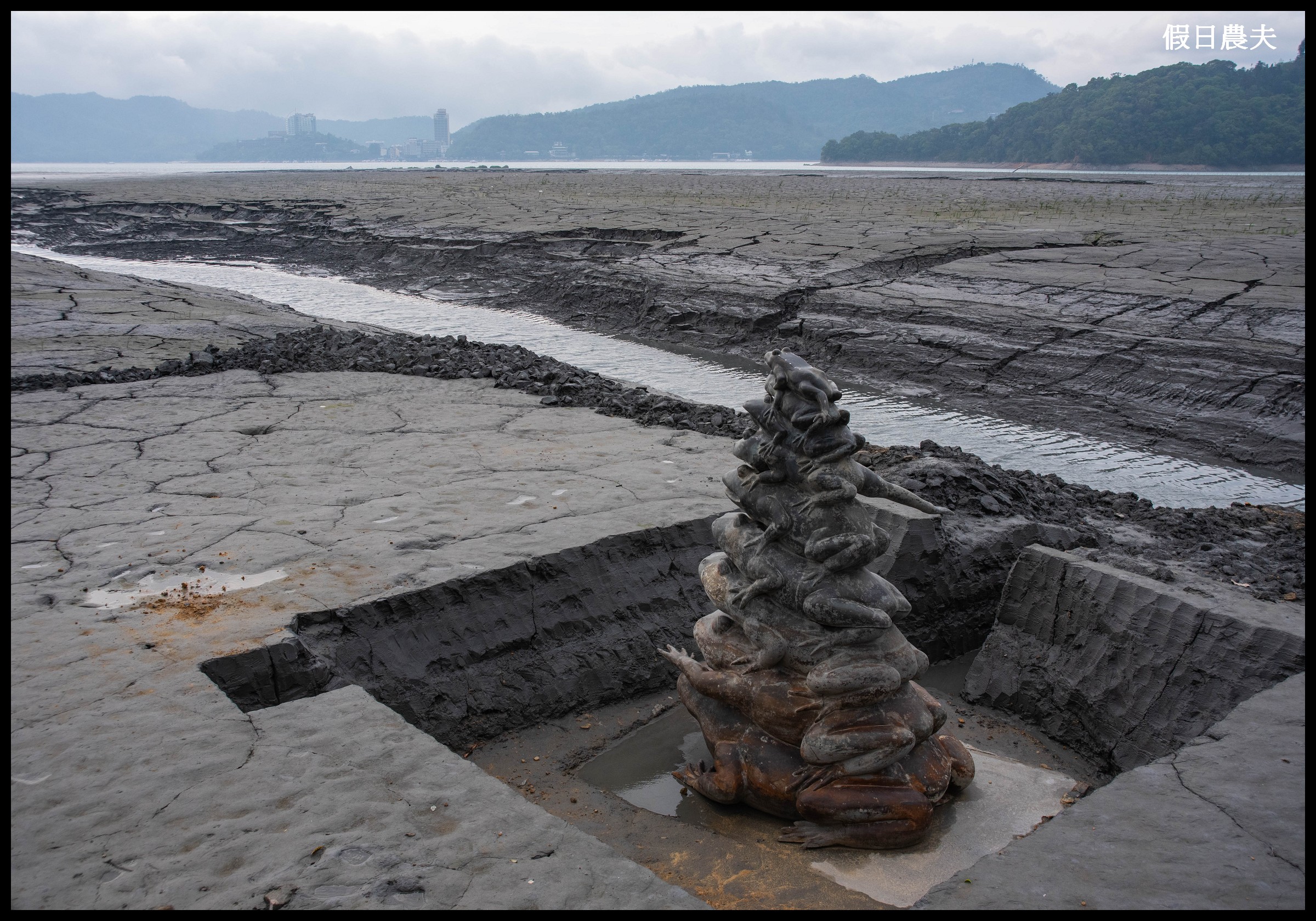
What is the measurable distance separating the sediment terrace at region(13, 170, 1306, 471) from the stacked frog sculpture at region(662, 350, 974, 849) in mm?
6269

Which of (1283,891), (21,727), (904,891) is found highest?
(21,727)

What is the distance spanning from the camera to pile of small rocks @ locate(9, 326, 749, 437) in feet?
23.9

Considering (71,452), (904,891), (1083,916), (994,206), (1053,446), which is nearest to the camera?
(1083,916)

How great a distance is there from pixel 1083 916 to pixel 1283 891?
1.89ft

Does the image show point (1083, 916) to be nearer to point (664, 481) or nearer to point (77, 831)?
point (77, 831)

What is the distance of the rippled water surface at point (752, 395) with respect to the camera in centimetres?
738

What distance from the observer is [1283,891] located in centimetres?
242

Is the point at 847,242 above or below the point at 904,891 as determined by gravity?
above

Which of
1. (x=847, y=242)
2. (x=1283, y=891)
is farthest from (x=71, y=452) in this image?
(x=847, y=242)

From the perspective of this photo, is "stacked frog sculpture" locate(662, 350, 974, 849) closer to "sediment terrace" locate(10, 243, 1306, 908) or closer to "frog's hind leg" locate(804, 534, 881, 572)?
"frog's hind leg" locate(804, 534, 881, 572)

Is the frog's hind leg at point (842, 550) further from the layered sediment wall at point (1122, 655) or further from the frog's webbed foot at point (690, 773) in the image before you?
the layered sediment wall at point (1122, 655)

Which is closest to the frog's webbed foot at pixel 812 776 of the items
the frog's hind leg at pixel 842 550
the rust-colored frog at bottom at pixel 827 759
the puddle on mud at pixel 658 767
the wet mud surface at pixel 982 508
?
the rust-colored frog at bottom at pixel 827 759

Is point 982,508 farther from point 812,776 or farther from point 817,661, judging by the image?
point 812,776

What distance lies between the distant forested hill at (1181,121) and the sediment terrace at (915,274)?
1894 cm
